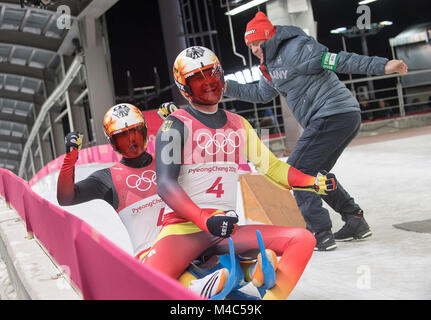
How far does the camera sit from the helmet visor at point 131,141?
270cm

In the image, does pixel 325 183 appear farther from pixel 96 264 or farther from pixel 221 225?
pixel 96 264

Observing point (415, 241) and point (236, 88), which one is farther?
point (236, 88)

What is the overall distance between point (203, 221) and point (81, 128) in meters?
20.4

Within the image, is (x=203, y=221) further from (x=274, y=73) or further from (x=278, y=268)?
(x=274, y=73)

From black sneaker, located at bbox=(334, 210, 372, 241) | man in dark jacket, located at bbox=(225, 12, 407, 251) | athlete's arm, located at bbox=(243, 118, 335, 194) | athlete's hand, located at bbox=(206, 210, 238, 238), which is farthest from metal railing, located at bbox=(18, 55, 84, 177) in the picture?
athlete's hand, located at bbox=(206, 210, 238, 238)

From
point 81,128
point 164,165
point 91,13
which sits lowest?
point 164,165

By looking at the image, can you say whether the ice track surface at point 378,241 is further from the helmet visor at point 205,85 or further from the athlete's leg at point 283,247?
the helmet visor at point 205,85

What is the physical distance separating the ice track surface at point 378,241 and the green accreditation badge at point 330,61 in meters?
1.33

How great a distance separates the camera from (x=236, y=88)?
3.99 metres

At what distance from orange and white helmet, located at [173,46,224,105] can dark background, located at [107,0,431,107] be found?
1576 cm

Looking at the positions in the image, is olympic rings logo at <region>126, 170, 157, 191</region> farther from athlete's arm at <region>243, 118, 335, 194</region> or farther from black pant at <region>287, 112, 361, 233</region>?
black pant at <region>287, 112, 361, 233</region>

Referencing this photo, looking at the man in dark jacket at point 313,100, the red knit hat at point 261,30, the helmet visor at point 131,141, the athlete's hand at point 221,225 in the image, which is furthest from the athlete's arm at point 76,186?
the red knit hat at point 261,30

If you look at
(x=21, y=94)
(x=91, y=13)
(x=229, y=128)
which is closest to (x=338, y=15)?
(x=91, y=13)
